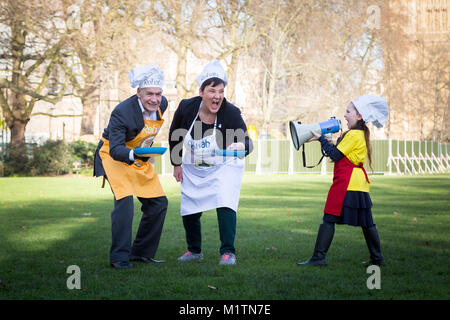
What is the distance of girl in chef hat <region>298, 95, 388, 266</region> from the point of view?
612 centimetres

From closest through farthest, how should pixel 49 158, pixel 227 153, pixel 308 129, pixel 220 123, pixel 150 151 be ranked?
pixel 150 151 < pixel 227 153 < pixel 308 129 < pixel 220 123 < pixel 49 158

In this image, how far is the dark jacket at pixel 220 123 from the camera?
6.56 meters

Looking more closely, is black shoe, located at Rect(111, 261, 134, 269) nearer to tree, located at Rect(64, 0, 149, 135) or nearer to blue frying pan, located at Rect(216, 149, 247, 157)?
blue frying pan, located at Rect(216, 149, 247, 157)

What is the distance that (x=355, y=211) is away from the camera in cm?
611

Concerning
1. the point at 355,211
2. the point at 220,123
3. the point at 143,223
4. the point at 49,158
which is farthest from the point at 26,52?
the point at 355,211

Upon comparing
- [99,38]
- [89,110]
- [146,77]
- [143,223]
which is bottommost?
[143,223]

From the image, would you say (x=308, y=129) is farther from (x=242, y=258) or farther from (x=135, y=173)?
(x=135, y=173)

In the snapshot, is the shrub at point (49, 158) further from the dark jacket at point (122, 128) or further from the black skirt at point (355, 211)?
the black skirt at point (355, 211)

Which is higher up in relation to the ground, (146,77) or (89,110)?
(89,110)

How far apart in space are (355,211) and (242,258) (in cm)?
141

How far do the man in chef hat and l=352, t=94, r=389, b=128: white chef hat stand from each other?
2097 millimetres

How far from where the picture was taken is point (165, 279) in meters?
5.54

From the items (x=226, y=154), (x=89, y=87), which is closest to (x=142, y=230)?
(x=226, y=154)
